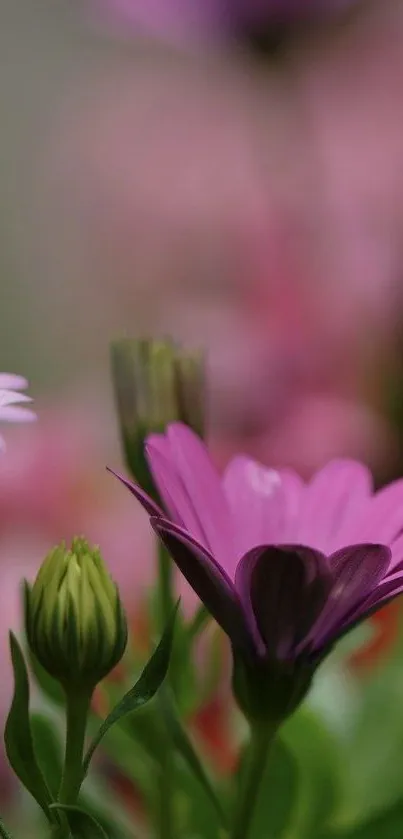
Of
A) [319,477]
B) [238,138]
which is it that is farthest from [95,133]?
[319,477]

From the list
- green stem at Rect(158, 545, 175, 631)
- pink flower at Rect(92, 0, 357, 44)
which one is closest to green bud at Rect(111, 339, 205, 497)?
green stem at Rect(158, 545, 175, 631)

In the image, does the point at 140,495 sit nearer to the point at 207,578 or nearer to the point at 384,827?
the point at 207,578

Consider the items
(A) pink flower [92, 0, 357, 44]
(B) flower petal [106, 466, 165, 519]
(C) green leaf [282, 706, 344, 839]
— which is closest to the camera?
(B) flower petal [106, 466, 165, 519]

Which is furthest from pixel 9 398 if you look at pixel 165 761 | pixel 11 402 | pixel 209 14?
pixel 209 14

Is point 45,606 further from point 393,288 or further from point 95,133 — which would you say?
point 95,133

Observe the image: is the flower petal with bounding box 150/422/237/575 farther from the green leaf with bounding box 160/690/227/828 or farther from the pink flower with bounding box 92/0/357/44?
the pink flower with bounding box 92/0/357/44

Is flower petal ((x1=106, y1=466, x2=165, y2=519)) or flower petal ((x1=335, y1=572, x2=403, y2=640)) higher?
flower petal ((x1=106, y1=466, x2=165, y2=519))

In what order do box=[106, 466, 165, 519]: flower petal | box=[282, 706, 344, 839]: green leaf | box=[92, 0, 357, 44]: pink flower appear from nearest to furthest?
box=[106, 466, 165, 519]: flower petal → box=[282, 706, 344, 839]: green leaf → box=[92, 0, 357, 44]: pink flower

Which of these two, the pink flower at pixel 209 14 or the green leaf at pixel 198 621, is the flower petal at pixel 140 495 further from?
the pink flower at pixel 209 14

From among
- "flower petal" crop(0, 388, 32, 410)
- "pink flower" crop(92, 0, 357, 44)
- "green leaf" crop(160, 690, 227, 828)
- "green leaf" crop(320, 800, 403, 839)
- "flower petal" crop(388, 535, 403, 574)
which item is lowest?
"green leaf" crop(320, 800, 403, 839)
